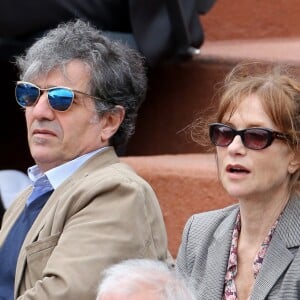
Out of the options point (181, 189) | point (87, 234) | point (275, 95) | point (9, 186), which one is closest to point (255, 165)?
point (275, 95)

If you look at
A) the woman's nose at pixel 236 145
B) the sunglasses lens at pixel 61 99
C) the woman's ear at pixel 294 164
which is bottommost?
the woman's ear at pixel 294 164

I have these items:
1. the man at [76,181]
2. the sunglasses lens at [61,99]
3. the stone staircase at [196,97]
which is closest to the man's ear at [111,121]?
the man at [76,181]

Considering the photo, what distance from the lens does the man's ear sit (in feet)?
11.9

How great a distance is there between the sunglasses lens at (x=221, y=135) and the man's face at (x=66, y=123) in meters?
0.57

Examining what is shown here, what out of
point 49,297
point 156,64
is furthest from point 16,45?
point 49,297

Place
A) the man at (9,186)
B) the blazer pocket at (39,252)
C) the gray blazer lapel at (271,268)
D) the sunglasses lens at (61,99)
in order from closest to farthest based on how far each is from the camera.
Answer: the gray blazer lapel at (271,268)
the blazer pocket at (39,252)
the sunglasses lens at (61,99)
the man at (9,186)

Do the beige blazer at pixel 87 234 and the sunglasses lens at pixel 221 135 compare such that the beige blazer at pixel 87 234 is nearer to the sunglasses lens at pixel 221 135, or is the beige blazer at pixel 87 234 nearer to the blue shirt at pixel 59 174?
the blue shirt at pixel 59 174

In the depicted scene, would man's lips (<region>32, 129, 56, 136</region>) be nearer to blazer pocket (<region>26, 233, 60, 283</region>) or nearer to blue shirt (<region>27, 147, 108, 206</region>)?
blue shirt (<region>27, 147, 108, 206</region>)

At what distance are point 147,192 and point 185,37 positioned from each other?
1.97m

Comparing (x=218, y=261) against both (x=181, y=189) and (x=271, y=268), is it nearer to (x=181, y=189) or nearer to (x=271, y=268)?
(x=271, y=268)

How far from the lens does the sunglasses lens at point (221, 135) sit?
3.12 m

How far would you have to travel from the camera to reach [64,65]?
11.8 ft

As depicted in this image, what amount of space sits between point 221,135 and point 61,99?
638 mm

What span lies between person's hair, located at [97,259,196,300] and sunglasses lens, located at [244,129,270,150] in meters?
0.64
